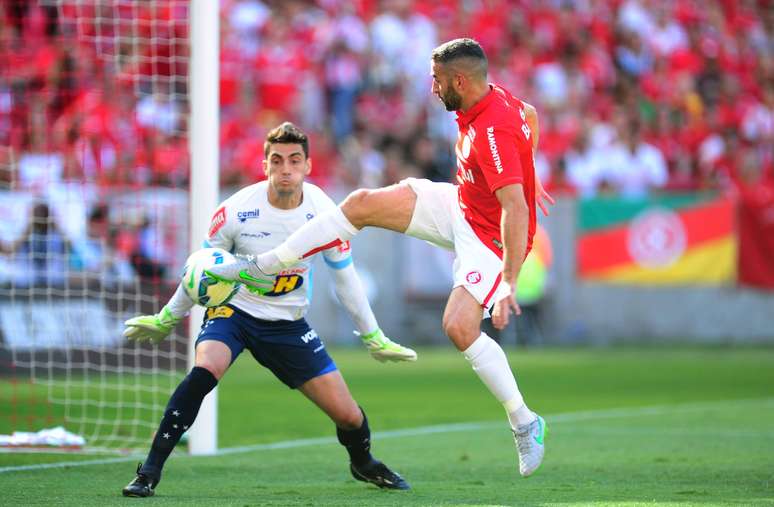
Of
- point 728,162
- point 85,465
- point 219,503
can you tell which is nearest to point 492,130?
point 219,503

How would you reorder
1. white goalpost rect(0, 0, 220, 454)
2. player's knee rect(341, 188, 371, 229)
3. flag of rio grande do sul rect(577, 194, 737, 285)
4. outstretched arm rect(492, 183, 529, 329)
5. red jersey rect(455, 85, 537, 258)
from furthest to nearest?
flag of rio grande do sul rect(577, 194, 737, 285) → white goalpost rect(0, 0, 220, 454) → player's knee rect(341, 188, 371, 229) → red jersey rect(455, 85, 537, 258) → outstretched arm rect(492, 183, 529, 329)

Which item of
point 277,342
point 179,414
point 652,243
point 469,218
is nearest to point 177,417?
point 179,414

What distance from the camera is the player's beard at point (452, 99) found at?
6707 mm

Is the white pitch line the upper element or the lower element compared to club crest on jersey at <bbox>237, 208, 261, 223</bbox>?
lower

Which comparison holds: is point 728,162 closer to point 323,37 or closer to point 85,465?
point 323,37

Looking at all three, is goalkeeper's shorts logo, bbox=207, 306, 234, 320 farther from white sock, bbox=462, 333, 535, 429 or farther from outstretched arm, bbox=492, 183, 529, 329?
outstretched arm, bbox=492, 183, 529, 329

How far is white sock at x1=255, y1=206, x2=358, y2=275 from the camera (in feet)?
22.1

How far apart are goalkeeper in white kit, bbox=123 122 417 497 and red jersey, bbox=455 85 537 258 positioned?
31.4 inches

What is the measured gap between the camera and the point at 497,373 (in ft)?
22.0

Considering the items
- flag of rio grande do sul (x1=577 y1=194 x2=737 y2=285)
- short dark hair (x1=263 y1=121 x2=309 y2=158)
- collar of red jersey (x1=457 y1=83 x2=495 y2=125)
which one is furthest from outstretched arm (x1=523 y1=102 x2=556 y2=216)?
flag of rio grande do sul (x1=577 y1=194 x2=737 y2=285)

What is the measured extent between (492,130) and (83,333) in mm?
8101

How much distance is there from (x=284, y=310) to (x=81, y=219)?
21.5 feet

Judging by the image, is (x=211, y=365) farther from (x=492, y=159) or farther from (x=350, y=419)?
(x=492, y=159)

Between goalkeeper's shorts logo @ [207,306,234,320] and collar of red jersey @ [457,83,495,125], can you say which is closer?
collar of red jersey @ [457,83,495,125]
